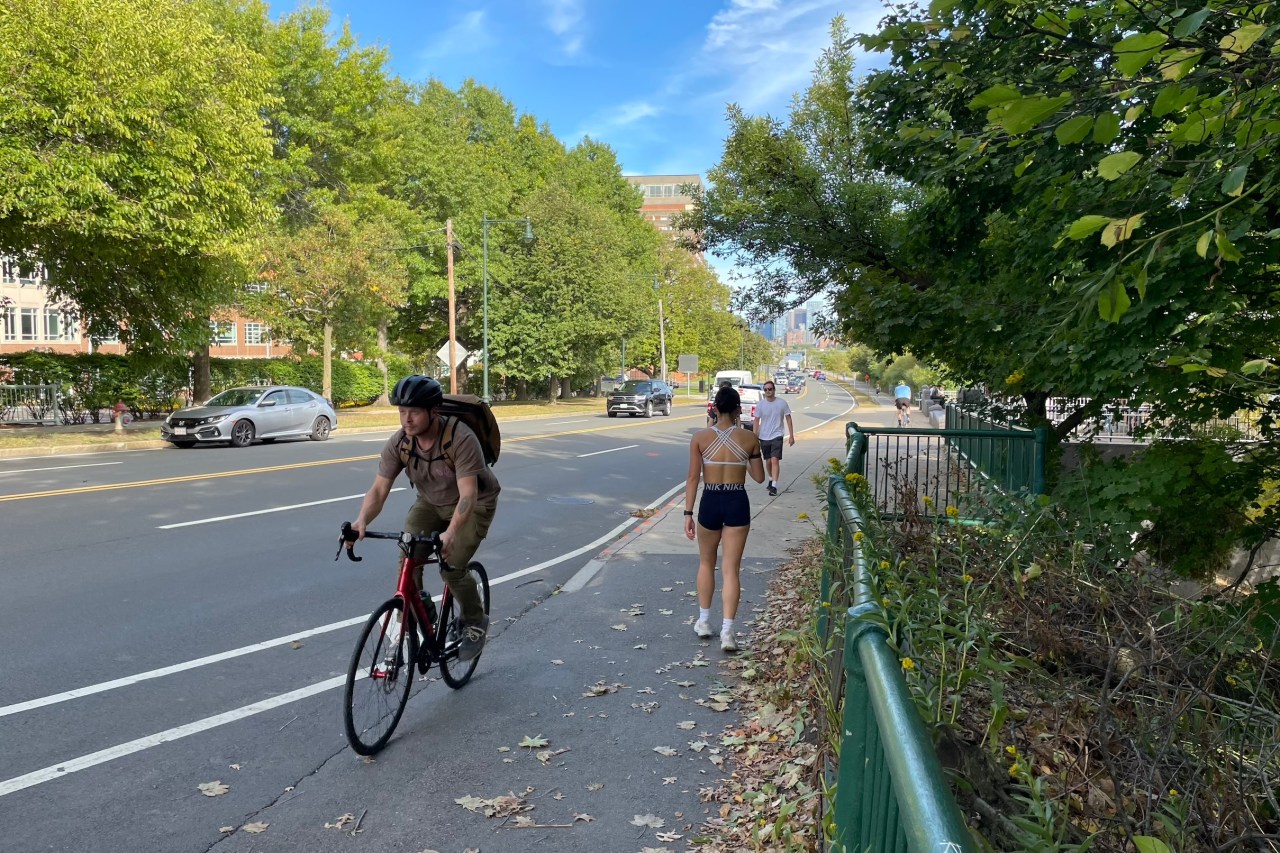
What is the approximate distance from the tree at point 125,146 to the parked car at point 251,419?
122 inches

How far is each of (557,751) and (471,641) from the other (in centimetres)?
107

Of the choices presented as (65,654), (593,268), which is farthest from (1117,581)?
(593,268)

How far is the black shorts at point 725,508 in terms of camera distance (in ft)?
19.4

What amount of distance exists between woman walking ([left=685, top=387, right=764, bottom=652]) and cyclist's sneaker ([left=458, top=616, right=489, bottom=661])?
5.16 ft

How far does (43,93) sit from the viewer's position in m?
15.7

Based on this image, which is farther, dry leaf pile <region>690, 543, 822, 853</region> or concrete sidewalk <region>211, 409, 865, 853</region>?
concrete sidewalk <region>211, 409, 865, 853</region>

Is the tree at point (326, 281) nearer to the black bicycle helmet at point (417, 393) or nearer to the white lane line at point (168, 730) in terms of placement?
the white lane line at point (168, 730)

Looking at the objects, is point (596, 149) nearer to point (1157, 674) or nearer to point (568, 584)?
point (568, 584)

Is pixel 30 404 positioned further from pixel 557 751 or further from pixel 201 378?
pixel 557 751

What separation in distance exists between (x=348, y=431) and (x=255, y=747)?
943 inches

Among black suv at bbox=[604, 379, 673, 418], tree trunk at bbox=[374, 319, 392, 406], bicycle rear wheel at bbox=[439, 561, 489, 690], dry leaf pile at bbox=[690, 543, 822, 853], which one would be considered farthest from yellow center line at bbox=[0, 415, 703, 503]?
tree trunk at bbox=[374, 319, 392, 406]

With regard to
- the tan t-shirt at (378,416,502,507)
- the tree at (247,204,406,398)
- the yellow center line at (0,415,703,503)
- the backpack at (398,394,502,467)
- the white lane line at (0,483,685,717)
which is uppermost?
the tree at (247,204,406,398)

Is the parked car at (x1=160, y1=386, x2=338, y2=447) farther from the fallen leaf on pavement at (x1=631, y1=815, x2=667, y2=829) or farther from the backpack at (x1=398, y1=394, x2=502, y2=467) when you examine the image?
the fallen leaf on pavement at (x1=631, y1=815, x2=667, y2=829)

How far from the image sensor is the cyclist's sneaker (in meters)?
5.18
